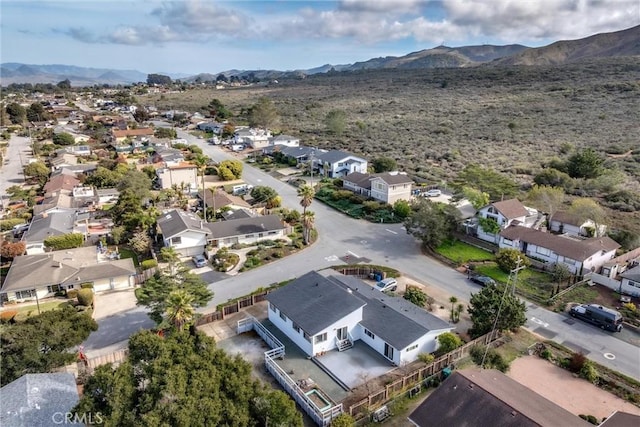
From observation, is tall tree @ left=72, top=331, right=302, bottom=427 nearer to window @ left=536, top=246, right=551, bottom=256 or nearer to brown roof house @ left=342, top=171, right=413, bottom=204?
window @ left=536, top=246, right=551, bottom=256

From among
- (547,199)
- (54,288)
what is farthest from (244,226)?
(547,199)

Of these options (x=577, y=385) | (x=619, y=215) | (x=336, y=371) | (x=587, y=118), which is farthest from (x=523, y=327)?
(x=587, y=118)

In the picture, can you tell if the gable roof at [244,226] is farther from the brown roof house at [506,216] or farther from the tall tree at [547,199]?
the tall tree at [547,199]

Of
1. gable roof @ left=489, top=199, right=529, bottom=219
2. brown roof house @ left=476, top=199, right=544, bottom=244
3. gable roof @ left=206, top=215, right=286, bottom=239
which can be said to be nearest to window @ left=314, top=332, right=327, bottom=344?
gable roof @ left=206, top=215, right=286, bottom=239

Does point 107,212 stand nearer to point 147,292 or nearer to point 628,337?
point 147,292

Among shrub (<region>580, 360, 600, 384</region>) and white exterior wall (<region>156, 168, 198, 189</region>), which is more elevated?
white exterior wall (<region>156, 168, 198, 189</region>)

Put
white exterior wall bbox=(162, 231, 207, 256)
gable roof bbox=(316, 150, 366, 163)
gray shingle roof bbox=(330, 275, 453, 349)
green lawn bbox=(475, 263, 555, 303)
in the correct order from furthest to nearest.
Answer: gable roof bbox=(316, 150, 366, 163), white exterior wall bbox=(162, 231, 207, 256), green lawn bbox=(475, 263, 555, 303), gray shingle roof bbox=(330, 275, 453, 349)

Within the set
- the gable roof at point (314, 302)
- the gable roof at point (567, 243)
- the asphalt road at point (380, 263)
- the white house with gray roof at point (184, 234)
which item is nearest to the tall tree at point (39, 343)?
the asphalt road at point (380, 263)
